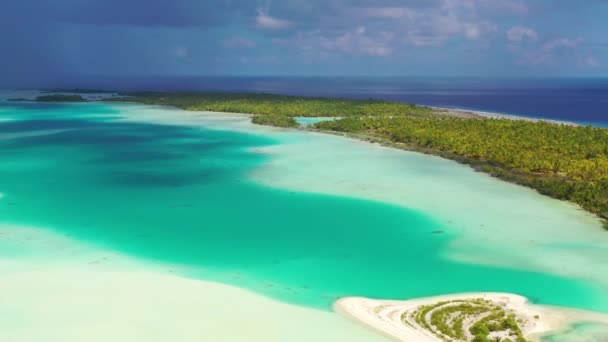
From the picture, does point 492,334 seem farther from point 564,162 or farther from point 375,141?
point 375,141

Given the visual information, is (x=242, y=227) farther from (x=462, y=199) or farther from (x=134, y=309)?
(x=462, y=199)

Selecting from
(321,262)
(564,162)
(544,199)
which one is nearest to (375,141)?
(564,162)

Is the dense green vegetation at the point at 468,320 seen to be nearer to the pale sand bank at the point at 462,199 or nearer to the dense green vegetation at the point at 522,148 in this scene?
the pale sand bank at the point at 462,199

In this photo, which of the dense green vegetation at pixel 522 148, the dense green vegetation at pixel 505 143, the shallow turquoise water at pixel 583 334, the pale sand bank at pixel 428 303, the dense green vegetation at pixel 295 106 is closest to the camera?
the shallow turquoise water at pixel 583 334

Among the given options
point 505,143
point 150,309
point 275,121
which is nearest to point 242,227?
point 150,309

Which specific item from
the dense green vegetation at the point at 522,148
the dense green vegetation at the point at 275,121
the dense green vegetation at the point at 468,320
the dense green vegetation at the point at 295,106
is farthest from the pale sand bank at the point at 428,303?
the dense green vegetation at the point at 295,106
